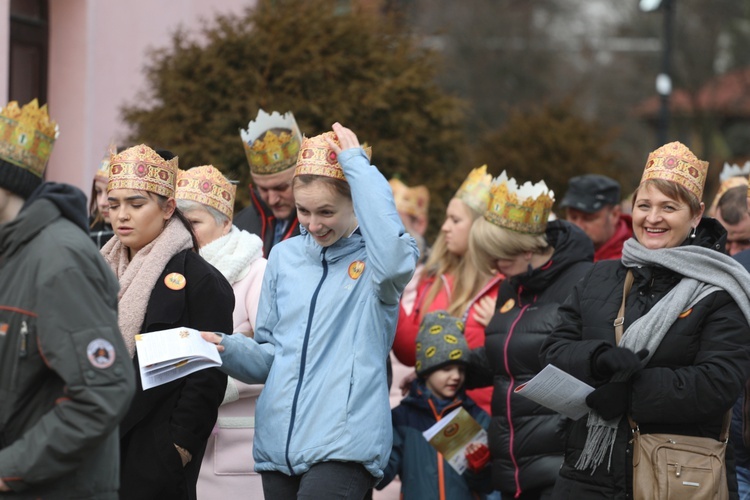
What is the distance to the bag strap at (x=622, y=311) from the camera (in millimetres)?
4721

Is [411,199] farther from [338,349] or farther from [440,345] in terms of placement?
[338,349]

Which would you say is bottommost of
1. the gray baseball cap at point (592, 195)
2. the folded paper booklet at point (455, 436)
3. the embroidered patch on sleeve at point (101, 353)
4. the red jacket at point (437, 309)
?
the folded paper booklet at point (455, 436)

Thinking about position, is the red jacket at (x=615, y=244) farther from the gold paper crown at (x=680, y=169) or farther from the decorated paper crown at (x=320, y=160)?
the decorated paper crown at (x=320, y=160)

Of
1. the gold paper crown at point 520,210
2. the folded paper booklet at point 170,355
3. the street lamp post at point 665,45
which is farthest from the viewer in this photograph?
the street lamp post at point 665,45

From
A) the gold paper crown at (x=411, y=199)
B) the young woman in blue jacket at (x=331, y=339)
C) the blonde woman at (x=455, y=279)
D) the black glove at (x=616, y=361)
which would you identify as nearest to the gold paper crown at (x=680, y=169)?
the black glove at (x=616, y=361)

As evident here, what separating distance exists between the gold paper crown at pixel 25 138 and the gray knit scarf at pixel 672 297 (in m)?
2.23

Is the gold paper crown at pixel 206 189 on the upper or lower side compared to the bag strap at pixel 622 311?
upper

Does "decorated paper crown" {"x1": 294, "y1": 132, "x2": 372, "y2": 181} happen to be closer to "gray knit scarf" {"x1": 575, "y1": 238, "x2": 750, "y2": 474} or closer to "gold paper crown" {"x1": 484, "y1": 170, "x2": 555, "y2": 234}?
"gray knit scarf" {"x1": 575, "y1": 238, "x2": 750, "y2": 474}

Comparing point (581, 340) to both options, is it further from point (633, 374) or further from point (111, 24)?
point (111, 24)

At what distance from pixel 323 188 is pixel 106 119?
6.49 m

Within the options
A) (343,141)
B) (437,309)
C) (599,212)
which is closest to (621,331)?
(343,141)

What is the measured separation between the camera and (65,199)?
366cm

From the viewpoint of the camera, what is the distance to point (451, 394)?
6605 millimetres

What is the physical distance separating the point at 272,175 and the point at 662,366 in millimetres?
2776
